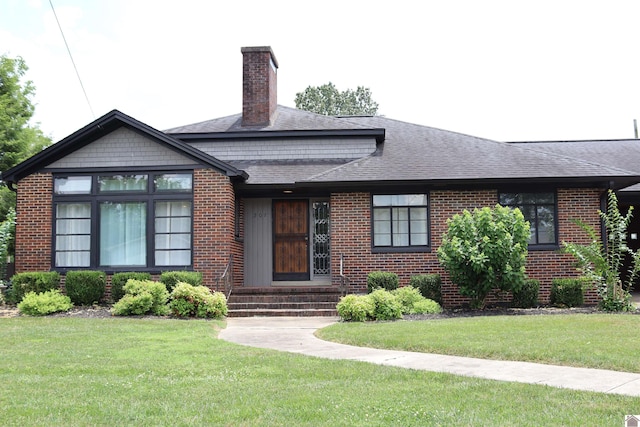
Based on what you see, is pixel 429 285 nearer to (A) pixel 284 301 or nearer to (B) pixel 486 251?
(B) pixel 486 251

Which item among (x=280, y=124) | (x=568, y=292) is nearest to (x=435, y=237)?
(x=568, y=292)

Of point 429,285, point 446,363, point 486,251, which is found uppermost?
point 486,251

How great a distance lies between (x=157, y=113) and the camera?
113ft

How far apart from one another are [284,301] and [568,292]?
255 inches

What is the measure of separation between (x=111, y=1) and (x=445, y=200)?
9.26m

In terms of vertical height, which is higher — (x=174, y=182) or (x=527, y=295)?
(x=174, y=182)

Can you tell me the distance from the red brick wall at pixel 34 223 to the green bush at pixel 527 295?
11158 mm

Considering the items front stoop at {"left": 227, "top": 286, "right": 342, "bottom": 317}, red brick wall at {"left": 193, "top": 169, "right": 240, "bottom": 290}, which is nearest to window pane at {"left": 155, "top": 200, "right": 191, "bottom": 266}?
red brick wall at {"left": 193, "top": 169, "right": 240, "bottom": 290}

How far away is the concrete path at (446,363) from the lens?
665 centimetres

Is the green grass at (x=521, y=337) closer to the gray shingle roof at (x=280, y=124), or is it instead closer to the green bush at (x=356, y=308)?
the green bush at (x=356, y=308)

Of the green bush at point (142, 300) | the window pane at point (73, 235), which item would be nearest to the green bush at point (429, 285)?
the green bush at point (142, 300)

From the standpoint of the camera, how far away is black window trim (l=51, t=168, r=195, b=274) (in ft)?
52.1

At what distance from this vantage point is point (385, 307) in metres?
12.9

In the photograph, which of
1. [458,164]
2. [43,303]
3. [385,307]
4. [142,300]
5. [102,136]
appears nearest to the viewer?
[385,307]
